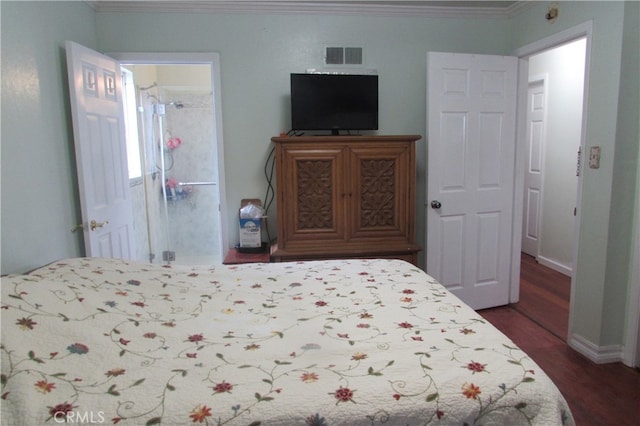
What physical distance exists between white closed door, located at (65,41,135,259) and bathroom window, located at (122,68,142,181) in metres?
0.98

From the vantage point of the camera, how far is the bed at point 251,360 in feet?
3.35

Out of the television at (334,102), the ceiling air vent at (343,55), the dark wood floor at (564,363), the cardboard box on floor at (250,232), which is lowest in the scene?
the dark wood floor at (564,363)

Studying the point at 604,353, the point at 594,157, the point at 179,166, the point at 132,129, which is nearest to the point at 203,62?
the point at 132,129

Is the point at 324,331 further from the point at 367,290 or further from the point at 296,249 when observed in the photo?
the point at 296,249

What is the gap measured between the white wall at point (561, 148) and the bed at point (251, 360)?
341 centimetres

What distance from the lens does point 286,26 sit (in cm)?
320

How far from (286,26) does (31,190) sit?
2.05 metres

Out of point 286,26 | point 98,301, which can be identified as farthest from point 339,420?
point 286,26

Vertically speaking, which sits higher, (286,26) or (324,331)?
(286,26)

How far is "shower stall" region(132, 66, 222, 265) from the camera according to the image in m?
4.44

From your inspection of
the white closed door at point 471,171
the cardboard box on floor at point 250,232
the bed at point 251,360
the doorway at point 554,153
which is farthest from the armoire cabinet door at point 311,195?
the doorway at point 554,153

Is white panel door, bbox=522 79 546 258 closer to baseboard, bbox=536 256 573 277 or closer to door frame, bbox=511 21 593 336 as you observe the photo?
baseboard, bbox=536 256 573 277

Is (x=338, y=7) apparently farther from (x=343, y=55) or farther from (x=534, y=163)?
(x=534, y=163)

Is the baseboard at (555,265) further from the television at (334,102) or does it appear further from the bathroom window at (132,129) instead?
the bathroom window at (132,129)
